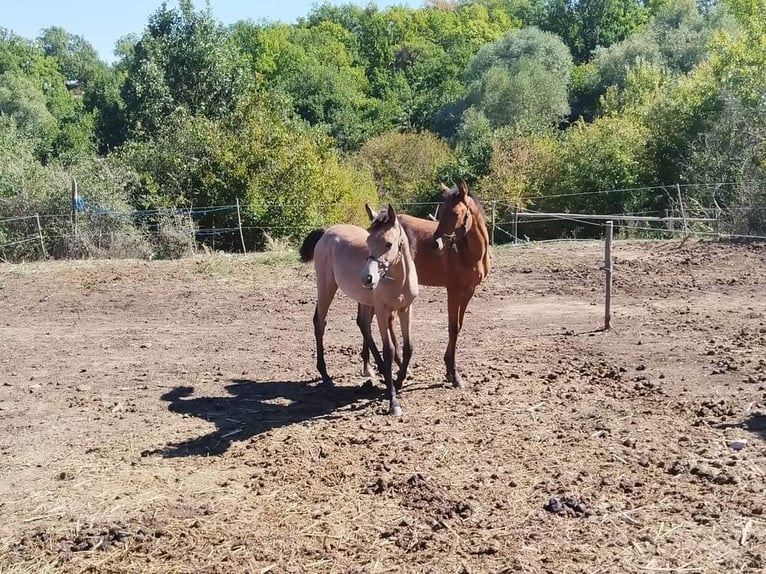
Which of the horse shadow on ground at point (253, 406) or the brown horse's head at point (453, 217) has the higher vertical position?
the brown horse's head at point (453, 217)

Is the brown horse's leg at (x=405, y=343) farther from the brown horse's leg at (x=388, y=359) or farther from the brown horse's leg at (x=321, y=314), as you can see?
the brown horse's leg at (x=321, y=314)

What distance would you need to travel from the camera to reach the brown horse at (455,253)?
6.23 m

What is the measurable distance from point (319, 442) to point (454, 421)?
1044 millimetres

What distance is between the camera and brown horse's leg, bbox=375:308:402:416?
18.6 ft

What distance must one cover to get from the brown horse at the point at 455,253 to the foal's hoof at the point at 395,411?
2.68 ft

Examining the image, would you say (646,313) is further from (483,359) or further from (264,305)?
(264,305)

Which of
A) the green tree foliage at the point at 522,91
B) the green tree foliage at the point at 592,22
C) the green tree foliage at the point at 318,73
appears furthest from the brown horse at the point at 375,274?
the green tree foliage at the point at 592,22

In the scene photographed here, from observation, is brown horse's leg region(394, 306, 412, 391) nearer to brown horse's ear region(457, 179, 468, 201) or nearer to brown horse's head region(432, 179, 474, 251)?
brown horse's head region(432, 179, 474, 251)

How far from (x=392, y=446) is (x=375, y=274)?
1227 millimetres

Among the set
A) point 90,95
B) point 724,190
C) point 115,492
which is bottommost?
point 115,492

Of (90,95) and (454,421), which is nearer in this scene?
(454,421)

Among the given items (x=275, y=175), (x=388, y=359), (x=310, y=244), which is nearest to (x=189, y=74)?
(x=275, y=175)

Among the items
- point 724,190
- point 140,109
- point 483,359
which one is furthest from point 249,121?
point 483,359

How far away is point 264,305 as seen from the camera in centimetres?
1051
